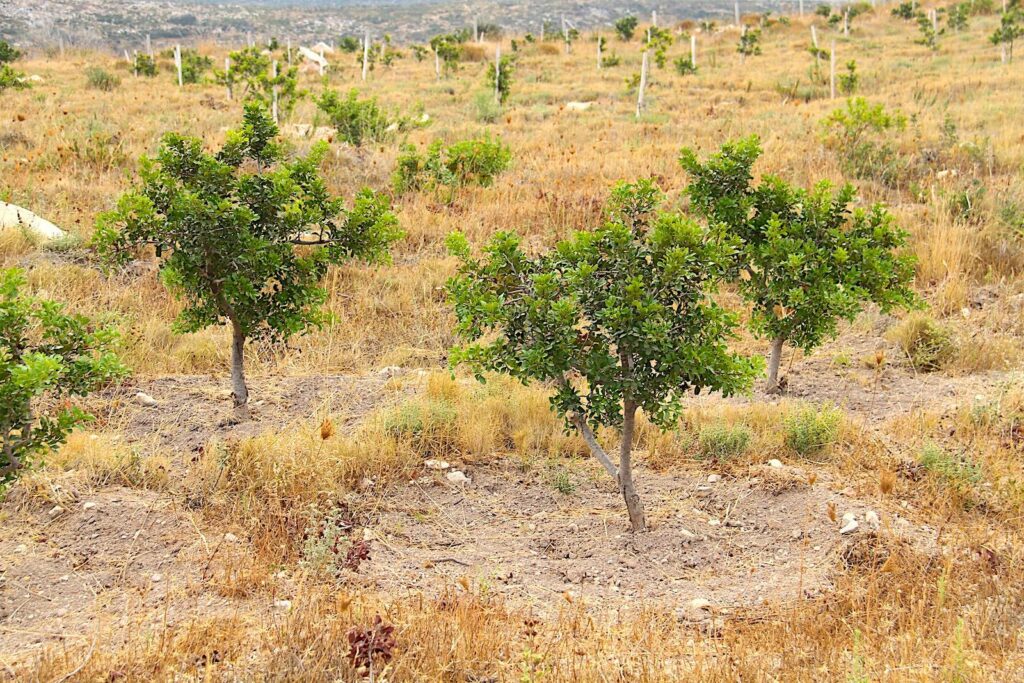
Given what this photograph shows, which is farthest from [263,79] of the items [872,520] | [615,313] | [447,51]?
[872,520]

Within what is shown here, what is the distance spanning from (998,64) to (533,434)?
19097 mm

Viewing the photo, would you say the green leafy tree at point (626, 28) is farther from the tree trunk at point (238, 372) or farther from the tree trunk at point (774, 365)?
the tree trunk at point (238, 372)

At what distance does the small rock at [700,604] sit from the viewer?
3.85m

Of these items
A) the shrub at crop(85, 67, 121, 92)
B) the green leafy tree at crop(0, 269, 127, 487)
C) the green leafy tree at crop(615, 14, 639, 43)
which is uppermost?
the green leafy tree at crop(615, 14, 639, 43)

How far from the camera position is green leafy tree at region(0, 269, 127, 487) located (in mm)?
3371

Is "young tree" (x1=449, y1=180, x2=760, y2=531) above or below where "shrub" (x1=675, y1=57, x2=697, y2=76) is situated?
below

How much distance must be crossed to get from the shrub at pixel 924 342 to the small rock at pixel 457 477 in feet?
13.3

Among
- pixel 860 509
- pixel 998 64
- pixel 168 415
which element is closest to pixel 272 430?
pixel 168 415

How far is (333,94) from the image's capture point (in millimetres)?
12523

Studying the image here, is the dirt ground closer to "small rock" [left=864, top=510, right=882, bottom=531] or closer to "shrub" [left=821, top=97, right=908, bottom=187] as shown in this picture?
"small rock" [left=864, top=510, right=882, bottom=531]

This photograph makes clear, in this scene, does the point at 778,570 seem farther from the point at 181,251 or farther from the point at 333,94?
the point at 333,94

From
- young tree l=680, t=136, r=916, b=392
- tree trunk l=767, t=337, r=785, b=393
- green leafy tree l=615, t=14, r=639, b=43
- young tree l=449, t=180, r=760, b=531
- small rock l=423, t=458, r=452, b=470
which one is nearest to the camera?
young tree l=449, t=180, r=760, b=531

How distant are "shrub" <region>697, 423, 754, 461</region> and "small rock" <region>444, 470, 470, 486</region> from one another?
1.54m

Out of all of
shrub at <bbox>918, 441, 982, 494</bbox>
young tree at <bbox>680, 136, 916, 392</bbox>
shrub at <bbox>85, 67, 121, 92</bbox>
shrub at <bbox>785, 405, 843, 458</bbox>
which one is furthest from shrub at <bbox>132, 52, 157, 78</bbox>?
shrub at <bbox>918, 441, 982, 494</bbox>
